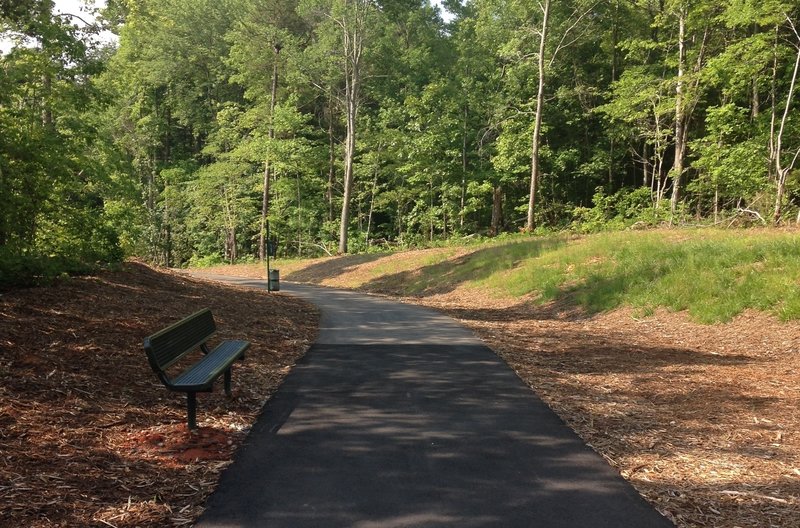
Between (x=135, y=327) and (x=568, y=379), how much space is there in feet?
19.7

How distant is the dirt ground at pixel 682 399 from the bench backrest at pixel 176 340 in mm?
3936

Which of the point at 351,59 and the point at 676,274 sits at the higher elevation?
the point at 351,59

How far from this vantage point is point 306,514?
348 centimetres

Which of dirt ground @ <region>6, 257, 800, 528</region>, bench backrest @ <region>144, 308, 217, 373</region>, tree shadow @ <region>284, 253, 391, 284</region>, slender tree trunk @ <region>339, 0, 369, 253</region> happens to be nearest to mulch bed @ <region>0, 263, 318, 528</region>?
dirt ground @ <region>6, 257, 800, 528</region>

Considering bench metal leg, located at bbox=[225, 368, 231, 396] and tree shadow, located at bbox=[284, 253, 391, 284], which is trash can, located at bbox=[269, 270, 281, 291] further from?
bench metal leg, located at bbox=[225, 368, 231, 396]

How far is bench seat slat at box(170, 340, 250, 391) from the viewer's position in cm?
469

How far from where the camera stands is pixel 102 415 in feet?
16.0

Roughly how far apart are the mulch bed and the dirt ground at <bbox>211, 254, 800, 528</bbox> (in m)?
3.38

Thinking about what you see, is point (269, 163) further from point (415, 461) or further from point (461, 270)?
point (415, 461)

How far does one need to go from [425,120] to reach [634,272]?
2273cm

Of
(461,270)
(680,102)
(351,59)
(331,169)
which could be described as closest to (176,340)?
(461,270)

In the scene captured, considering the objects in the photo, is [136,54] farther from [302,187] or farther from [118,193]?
[118,193]

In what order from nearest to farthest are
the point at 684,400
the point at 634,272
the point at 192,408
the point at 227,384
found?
the point at 192,408
the point at 227,384
the point at 684,400
the point at 634,272

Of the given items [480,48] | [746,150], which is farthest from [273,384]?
[480,48]
